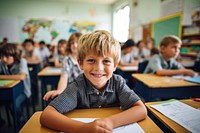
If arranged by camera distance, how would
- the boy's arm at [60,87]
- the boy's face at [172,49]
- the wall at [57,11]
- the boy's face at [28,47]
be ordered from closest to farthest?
the boy's arm at [60,87]
the boy's face at [172,49]
the boy's face at [28,47]
the wall at [57,11]

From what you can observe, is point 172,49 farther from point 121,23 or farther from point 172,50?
point 121,23

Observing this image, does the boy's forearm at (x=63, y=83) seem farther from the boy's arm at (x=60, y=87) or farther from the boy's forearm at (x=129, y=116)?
the boy's forearm at (x=129, y=116)

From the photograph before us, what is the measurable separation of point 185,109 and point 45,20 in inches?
246

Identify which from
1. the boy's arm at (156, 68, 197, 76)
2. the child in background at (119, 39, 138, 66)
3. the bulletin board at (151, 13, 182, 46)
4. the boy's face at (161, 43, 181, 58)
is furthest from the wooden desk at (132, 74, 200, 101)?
the bulletin board at (151, 13, 182, 46)

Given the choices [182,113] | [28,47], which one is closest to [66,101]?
[182,113]

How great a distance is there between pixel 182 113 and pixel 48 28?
6.21 metres

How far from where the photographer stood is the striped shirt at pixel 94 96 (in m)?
0.73

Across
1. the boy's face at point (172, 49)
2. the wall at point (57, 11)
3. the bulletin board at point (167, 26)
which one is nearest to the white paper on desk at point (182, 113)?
the boy's face at point (172, 49)

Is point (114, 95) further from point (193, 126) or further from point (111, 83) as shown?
point (193, 126)

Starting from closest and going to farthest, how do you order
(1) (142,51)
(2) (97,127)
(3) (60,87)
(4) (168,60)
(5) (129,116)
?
(2) (97,127) → (5) (129,116) → (3) (60,87) → (4) (168,60) → (1) (142,51)

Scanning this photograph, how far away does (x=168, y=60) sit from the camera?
74.7 inches

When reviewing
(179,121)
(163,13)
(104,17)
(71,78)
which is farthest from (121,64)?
(104,17)

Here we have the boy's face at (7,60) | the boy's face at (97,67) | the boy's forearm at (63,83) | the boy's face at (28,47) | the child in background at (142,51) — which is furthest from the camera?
the child in background at (142,51)

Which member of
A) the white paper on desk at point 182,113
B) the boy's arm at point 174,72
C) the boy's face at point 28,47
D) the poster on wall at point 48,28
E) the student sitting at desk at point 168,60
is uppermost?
the poster on wall at point 48,28
